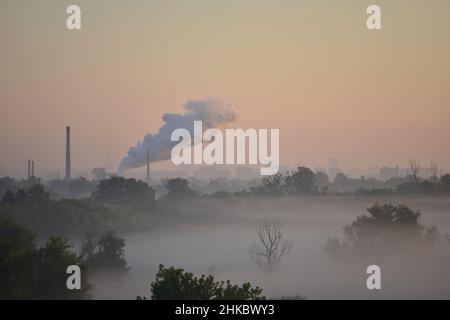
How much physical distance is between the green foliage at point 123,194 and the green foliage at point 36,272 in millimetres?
105330

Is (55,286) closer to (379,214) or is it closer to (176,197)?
(379,214)

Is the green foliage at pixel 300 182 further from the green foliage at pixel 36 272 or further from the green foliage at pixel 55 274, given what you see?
the green foliage at pixel 55 274

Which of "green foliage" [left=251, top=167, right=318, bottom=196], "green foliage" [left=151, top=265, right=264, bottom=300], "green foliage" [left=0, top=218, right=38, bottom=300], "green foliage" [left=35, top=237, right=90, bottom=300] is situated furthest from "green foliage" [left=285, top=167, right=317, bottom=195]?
"green foliage" [left=151, top=265, right=264, bottom=300]

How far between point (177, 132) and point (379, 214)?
9153 cm

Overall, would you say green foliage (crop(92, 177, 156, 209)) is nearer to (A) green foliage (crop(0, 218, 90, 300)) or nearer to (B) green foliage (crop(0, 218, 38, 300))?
(A) green foliage (crop(0, 218, 90, 300))

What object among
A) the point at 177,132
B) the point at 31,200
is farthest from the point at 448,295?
the point at 177,132

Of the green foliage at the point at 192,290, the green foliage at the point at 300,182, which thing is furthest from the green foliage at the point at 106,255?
the green foliage at the point at 300,182

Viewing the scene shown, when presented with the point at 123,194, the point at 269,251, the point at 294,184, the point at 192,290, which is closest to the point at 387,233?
the point at 269,251

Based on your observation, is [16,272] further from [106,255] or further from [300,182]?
[300,182]

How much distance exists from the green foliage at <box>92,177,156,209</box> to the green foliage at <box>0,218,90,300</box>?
10533cm

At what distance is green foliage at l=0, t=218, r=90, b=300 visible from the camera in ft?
143

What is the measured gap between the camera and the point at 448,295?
81.4 metres

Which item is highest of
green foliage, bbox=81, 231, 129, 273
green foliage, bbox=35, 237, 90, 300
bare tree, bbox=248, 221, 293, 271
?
green foliage, bbox=35, 237, 90, 300
